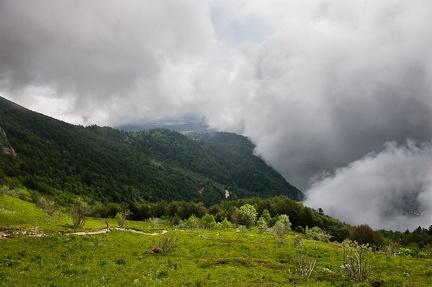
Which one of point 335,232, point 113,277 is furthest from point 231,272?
point 335,232

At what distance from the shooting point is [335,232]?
136500 millimetres

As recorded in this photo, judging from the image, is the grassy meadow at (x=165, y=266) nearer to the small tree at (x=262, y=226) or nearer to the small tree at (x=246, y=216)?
the small tree at (x=262, y=226)

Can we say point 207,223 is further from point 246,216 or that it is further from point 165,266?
point 165,266

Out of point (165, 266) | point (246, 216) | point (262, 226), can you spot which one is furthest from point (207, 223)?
point (165, 266)

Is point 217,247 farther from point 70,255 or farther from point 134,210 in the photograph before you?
point 134,210

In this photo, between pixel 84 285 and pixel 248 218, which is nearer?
pixel 84 285

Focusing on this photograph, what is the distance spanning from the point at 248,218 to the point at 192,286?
88.6m

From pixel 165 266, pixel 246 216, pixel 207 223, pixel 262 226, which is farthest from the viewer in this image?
pixel 246 216

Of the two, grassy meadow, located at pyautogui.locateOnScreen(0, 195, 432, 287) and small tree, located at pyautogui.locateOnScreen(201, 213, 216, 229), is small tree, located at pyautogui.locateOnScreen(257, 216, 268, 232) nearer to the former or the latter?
small tree, located at pyautogui.locateOnScreen(201, 213, 216, 229)

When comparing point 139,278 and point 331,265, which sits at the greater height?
point 331,265

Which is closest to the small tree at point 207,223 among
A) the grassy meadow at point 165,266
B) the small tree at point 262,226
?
the small tree at point 262,226

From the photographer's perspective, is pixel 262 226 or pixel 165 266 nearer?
pixel 165 266

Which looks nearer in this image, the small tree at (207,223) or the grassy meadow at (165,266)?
the grassy meadow at (165,266)

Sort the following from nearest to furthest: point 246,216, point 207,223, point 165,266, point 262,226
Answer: point 165,266, point 262,226, point 207,223, point 246,216
